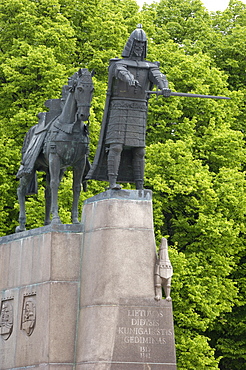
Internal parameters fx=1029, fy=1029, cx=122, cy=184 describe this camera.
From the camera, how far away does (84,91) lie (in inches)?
727

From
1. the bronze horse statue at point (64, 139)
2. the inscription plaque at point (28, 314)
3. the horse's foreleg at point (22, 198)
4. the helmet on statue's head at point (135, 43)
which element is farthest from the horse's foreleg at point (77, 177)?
the helmet on statue's head at point (135, 43)

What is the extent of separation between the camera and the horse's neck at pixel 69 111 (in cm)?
1902

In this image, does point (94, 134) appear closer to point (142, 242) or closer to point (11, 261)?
point (11, 261)

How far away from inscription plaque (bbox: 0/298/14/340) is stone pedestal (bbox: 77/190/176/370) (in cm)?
203

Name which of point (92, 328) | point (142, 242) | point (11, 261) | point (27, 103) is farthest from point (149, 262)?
point (27, 103)

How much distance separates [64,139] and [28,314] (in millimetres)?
3274

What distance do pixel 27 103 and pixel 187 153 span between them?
501 cm

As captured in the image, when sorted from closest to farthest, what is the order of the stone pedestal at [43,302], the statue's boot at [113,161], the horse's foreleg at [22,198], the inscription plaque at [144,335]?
the inscription plaque at [144,335]
the stone pedestal at [43,302]
the statue's boot at [113,161]
the horse's foreleg at [22,198]

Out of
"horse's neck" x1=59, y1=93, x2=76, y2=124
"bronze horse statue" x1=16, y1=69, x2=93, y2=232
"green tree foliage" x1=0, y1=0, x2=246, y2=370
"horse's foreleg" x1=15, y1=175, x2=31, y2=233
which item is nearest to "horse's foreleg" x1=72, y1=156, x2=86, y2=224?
"bronze horse statue" x1=16, y1=69, x2=93, y2=232

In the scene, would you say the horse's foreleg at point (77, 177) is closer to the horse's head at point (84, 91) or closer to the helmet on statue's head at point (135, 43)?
the horse's head at point (84, 91)

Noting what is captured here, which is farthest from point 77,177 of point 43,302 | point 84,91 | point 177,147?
point 177,147

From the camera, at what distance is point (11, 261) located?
784 inches

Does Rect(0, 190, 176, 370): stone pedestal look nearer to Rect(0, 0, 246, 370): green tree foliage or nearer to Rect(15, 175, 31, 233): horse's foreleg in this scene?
Rect(15, 175, 31, 233): horse's foreleg

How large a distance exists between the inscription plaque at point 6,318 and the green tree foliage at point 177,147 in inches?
291
